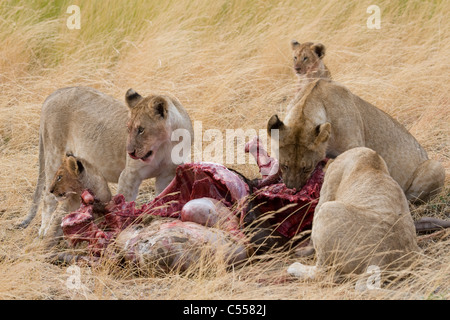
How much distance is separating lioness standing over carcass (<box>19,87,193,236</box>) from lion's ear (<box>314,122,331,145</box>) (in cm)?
131

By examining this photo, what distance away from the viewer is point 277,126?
21.8 feet

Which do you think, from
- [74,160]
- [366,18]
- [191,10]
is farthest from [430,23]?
[74,160]

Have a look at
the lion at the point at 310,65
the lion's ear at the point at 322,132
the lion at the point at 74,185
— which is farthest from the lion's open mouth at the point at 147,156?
the lion at the point at 310,65

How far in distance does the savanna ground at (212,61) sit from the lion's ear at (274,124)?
108cm

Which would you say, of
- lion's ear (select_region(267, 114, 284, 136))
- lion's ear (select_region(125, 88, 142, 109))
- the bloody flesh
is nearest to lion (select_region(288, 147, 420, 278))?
the bloody flesh

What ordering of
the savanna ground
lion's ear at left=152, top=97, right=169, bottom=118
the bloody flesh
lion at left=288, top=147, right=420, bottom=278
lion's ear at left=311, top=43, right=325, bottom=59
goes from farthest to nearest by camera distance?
lion's ear at left=311, top=43, right=325, bottom=59 → the savanna ground → lion's ear at left=152, top=97, right=169, bottom=118 → the bloody flesh → lion at left=288, top=147, right=420, bottom=278

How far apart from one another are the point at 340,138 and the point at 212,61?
446cm

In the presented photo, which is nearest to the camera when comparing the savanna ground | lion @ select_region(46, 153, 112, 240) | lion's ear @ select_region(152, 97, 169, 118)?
lion @ select_region(46, 153, 112, 240)

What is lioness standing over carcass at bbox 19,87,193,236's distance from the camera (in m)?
7.07

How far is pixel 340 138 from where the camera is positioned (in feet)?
23.1

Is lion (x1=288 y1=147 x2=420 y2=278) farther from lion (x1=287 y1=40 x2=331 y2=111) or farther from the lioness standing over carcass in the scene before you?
lion (x1=287 y1=40 x2=331 y2=111)

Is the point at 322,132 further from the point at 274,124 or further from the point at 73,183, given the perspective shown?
the point at 73,183

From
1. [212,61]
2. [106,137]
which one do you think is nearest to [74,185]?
[106,137]

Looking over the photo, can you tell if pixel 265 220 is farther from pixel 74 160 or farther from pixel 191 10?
pixel 191 10
